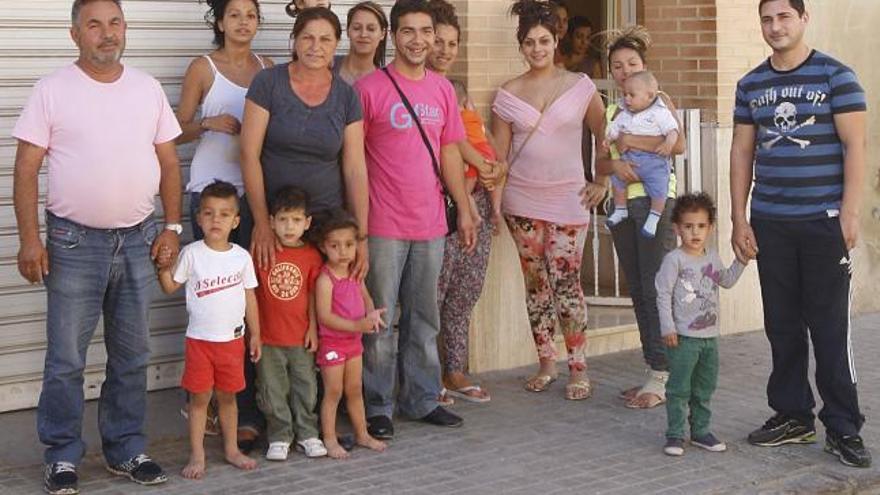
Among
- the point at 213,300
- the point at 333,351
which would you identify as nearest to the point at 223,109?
the point at 213,300

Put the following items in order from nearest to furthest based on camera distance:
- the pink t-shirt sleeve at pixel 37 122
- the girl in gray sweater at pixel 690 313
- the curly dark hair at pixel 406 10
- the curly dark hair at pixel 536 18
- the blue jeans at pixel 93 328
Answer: the pink t-shirt sleeve at pixel 37 122
the blue jeans at pixel 93 328
the girl in gray sweater at pixel 690 313
the curly dark hair at pixel 406 10
the curly dark hair at pixel 536 18

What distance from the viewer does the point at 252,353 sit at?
6684 mm

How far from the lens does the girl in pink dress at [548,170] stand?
801 centimetres

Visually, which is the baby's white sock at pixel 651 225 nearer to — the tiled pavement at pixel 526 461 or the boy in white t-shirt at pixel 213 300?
the tiled pavement at pixel 526 461

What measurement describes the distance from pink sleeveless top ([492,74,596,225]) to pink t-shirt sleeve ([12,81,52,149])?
9.24 ft

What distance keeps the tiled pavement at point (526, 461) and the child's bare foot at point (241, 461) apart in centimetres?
5

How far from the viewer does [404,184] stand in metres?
7.21

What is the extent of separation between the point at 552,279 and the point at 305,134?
195 cm

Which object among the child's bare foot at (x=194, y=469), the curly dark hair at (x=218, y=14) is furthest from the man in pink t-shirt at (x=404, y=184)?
the child's bare foot at (x=194, y=469)

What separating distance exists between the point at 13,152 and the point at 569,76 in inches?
114

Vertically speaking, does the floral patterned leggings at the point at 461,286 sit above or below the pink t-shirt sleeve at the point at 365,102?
below

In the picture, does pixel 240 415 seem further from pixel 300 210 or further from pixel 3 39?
pixel 3 39

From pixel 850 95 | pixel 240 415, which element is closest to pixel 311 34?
pixel 240 415

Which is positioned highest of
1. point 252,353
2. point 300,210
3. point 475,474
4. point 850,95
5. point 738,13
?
point 738,13
